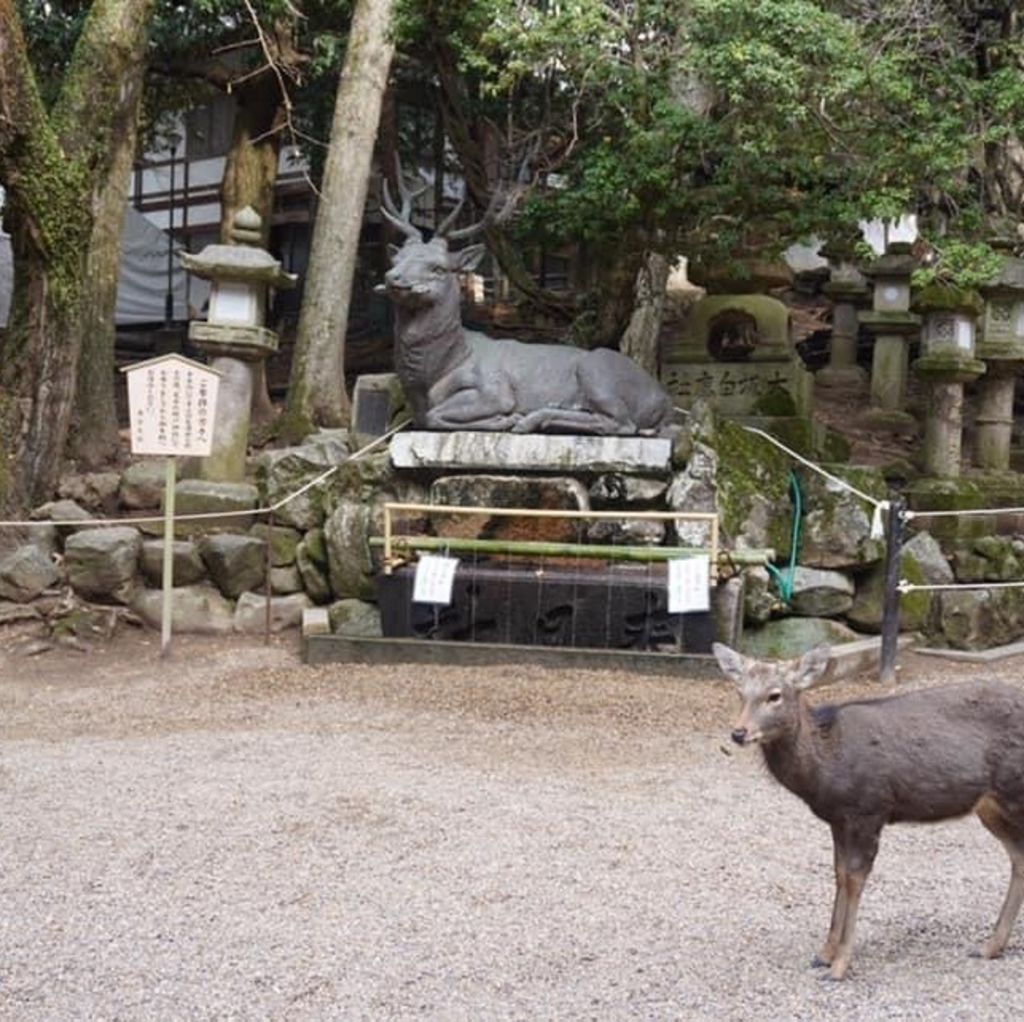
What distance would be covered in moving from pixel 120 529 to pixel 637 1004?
754cm

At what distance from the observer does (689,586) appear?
8461mm

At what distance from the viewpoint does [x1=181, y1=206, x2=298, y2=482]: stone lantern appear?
10.9m

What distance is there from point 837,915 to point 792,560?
5.96 meters

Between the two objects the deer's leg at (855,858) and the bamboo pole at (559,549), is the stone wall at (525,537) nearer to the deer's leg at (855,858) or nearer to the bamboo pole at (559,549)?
the bamboo pole at (559,549)

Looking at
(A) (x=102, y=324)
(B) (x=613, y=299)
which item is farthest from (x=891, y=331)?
(A) (x=102, y=324)

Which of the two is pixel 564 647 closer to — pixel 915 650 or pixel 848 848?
pixel 915 650

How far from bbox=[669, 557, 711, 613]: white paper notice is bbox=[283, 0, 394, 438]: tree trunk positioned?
5401 millimetres

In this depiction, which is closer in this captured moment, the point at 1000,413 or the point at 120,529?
the point at 120,529

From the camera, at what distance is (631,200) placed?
34.9 ft

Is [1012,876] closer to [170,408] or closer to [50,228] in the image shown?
[170,408]

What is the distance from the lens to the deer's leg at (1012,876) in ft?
12.9

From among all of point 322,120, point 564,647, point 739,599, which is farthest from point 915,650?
point 322,120

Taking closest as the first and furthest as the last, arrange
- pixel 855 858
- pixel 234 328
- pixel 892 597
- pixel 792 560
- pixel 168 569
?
1. pixel 855 858
2. pixel 892 597
3. pixel 168 569
4. pixel 792 560
5. pixel 234 328

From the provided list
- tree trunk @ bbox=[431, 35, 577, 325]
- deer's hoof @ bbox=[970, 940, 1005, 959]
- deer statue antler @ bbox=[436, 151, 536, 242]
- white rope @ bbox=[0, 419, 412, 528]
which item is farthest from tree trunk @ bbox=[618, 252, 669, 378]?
deer's hoof @ bbox=[970, 940, 1005, 959]
